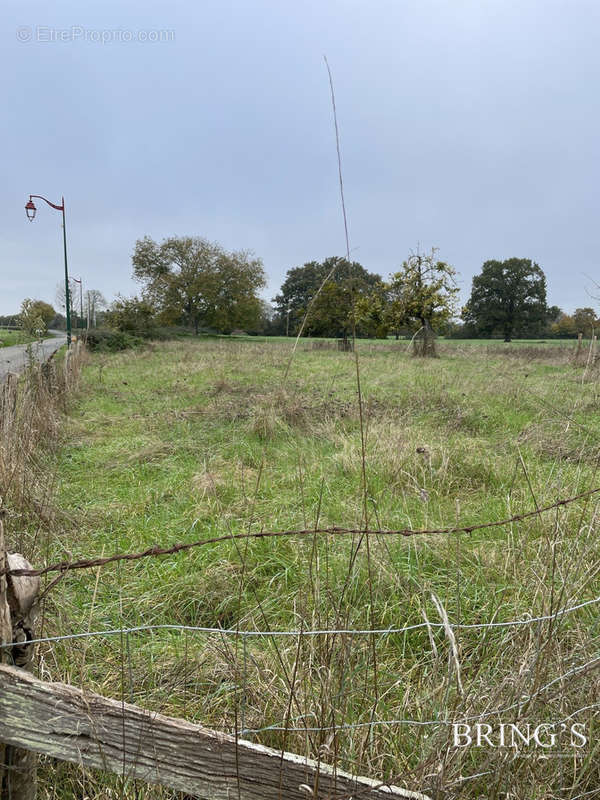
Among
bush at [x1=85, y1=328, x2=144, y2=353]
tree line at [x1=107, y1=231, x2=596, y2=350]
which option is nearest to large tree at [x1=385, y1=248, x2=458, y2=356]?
tree line at [x1=107, y1=231, x2=596, y2=350]

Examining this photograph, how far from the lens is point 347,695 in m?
1.44

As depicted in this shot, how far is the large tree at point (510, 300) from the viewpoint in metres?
59.0

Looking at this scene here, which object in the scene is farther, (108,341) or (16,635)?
(108,341)

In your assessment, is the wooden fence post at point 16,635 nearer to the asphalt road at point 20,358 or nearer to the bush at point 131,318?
the asphalt road at point 20,358

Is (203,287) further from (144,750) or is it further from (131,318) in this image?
(144,750)

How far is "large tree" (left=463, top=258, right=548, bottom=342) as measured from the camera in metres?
59.0

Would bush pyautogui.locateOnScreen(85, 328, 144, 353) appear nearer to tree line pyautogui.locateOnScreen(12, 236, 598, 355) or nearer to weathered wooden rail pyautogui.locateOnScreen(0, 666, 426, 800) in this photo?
tree line pyautogui.locateOnScreen(12, 236, 598, 355)

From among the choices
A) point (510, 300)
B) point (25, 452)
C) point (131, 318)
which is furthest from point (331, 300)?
point (510, 300)

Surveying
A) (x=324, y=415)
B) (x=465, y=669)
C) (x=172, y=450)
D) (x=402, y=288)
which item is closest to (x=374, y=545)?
(x=465, y=669)

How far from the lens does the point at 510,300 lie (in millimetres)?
61031

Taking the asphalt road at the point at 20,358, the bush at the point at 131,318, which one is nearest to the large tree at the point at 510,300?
the bush at the point at 131,318

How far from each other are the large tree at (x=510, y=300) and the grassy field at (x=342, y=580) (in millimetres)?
59227

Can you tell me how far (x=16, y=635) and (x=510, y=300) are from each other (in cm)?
6939

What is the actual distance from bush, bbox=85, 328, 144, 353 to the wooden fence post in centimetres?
2612
